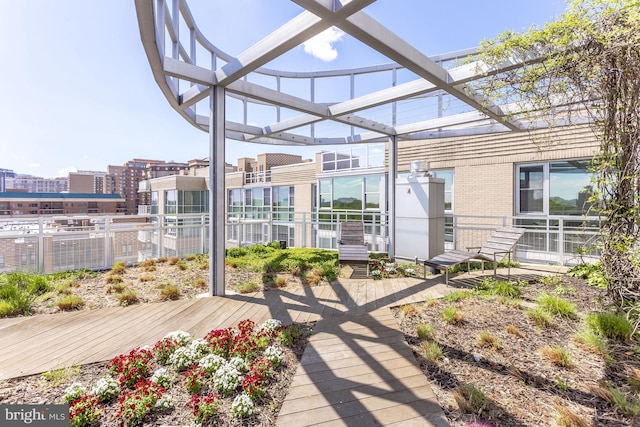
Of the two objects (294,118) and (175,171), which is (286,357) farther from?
(175,171)

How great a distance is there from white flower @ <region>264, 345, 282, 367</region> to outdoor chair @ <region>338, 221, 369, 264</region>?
2.73m

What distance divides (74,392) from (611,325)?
4430 millimetres

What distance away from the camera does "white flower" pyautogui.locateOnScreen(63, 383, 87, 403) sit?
193 centimetres

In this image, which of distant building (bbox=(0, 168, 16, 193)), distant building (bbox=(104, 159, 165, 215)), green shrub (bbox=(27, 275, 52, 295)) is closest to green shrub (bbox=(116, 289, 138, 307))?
green shrub (bbox=(27, 275, 52, 295))

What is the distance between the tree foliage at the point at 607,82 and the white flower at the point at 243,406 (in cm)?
350

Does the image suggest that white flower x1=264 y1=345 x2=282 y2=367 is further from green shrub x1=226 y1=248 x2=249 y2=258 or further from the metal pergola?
green shrub x1=226 y1=248 x2=249 y2=258

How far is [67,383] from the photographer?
2.16 m

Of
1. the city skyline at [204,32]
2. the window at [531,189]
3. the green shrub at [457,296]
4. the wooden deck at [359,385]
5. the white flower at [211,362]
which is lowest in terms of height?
the wooden deck at [359,385]

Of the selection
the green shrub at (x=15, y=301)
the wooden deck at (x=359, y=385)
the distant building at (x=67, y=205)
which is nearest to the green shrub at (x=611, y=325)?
the wooden deck at (x=359, y=385)

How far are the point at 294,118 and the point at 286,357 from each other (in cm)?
424

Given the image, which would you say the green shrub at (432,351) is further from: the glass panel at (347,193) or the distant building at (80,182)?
the distant building at (80,182)

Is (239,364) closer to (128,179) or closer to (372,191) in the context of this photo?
(372,191)

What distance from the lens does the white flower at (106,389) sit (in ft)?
6.49

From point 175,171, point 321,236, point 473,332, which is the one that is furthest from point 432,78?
point 175,171
